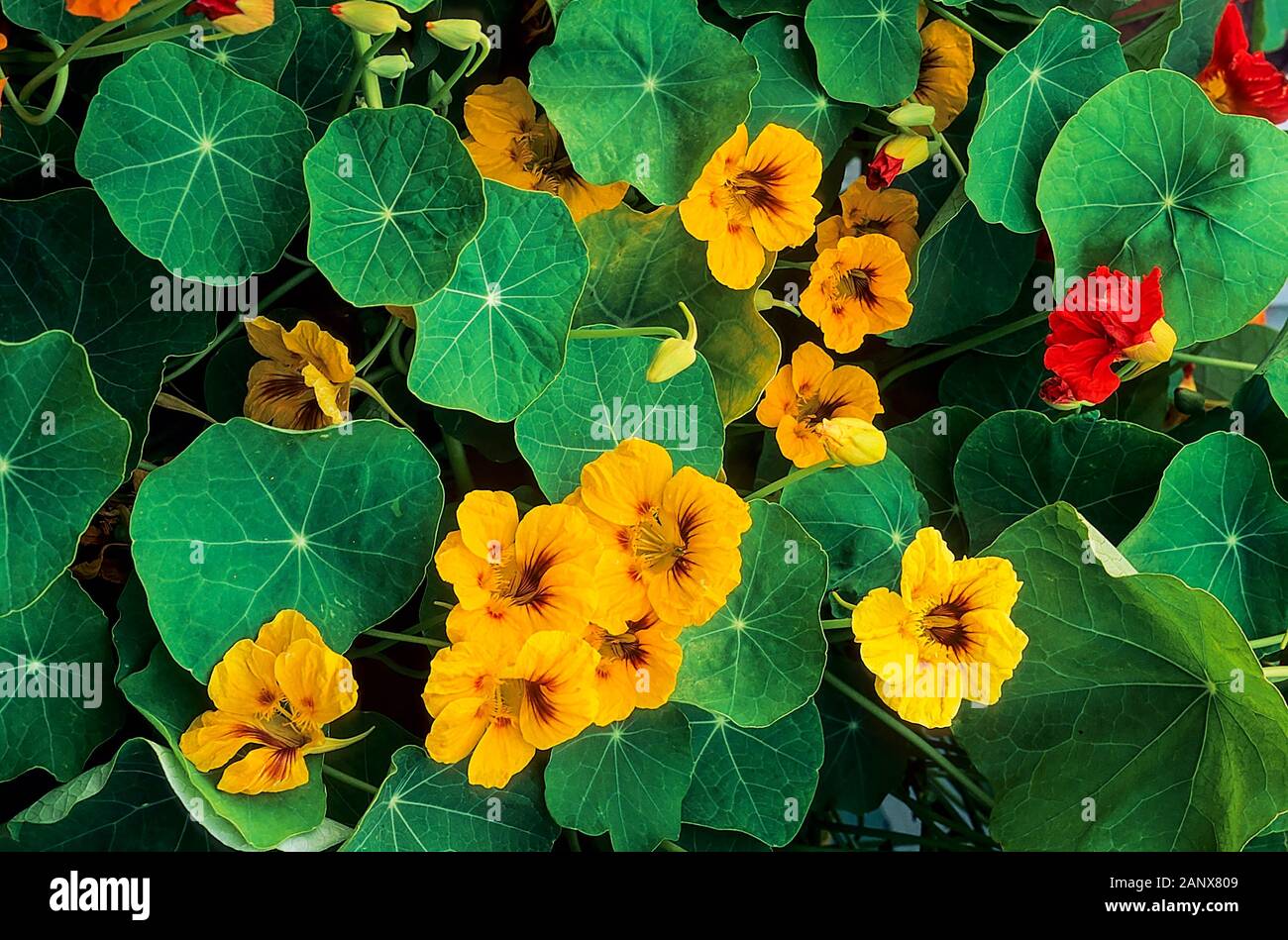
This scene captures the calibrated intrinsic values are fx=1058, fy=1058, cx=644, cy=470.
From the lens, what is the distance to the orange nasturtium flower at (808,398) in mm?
830

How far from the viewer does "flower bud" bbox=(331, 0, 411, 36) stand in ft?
2.13

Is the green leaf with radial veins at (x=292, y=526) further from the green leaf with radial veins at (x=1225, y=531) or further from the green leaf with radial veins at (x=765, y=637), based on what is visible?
the green leaf with radial veins at (x=1225, y=531)

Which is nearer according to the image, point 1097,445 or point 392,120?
point 392,120

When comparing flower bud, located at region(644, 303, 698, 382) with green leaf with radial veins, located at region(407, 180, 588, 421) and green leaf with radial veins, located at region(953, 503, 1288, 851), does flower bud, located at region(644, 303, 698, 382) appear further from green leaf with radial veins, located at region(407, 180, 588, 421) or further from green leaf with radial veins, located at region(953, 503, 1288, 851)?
green leaf with radial veins, located at region(953, 503, 1288, 851)

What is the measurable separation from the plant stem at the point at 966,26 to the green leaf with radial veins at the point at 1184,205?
97 millimetres

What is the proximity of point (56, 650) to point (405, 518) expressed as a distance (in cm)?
26

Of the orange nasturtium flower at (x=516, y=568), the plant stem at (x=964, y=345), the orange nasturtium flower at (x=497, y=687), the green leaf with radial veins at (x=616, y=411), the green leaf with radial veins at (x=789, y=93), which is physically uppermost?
the green leaf with radial veins at (x=789, y=93)

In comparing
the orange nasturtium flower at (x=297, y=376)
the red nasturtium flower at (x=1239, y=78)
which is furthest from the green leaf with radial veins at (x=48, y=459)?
the red nasturtium flower at (x=1239, y=78)

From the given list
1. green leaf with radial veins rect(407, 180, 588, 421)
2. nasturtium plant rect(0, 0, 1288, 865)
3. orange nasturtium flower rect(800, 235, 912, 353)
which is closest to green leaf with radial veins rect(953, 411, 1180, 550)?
nasturtium plant rect(0, 0, 1288, 865)

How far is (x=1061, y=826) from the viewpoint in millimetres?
844

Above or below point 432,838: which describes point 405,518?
above
